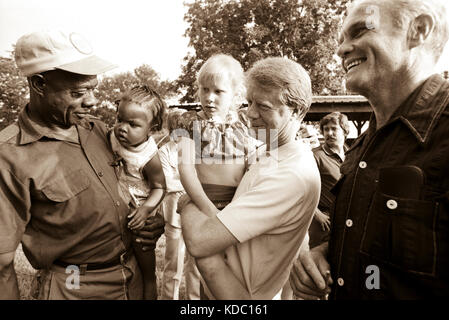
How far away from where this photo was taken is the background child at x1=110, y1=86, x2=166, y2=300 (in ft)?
7.48

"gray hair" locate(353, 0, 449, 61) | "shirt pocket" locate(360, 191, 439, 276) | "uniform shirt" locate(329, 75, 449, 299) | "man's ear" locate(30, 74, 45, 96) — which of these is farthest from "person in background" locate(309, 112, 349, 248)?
"man's ear" locate(30, 74, 45, 96)

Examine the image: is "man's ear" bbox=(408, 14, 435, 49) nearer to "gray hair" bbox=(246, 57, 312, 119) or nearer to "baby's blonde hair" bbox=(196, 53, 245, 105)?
"gray hair" bbox=(246, 57, 312, 119)

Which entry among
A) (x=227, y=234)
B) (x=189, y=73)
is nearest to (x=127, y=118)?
(x=227, y=234)

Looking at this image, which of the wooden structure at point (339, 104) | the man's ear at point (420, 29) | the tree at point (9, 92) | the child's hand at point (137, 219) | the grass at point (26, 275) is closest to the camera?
the man's ear at point (420, 29)

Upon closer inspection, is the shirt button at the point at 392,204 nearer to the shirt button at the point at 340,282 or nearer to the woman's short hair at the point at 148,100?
the shirt button at the point at 340,282

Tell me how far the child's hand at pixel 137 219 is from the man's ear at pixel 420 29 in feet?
5.68

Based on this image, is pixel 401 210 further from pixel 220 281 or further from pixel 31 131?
pixel 31 131

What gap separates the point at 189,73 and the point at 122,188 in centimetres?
2572

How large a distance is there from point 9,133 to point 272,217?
4.77 feet

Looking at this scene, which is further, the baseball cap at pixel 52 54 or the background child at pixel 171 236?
the background child at pixel 171 236

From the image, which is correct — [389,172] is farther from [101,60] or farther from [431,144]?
[101,60]

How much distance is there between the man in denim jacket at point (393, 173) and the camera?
→ 1265 mm

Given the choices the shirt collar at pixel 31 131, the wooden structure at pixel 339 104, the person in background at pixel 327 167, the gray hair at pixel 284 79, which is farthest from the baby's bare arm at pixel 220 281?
the wooden structure at pixel 339 104

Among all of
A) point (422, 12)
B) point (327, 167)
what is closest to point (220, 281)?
point (422, 12)
